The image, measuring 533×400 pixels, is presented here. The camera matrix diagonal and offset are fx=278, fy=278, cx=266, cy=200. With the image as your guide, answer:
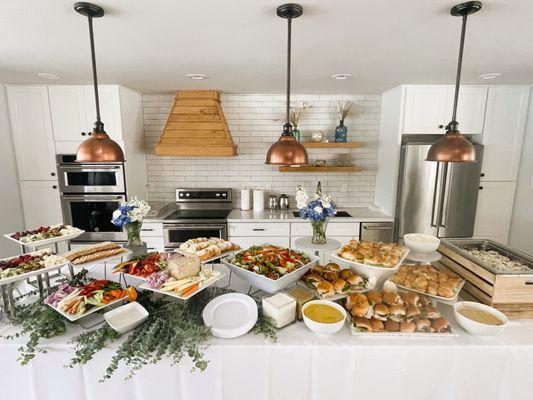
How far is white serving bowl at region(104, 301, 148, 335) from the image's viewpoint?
4.14 ft

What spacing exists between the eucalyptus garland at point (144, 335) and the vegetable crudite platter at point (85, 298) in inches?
3.1

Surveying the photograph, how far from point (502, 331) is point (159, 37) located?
99.5 inches

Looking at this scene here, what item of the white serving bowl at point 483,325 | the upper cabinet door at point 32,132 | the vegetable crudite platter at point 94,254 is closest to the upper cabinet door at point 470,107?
the white serving bowl at point 483,325

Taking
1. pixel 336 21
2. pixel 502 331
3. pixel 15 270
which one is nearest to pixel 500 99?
pixel 336 21

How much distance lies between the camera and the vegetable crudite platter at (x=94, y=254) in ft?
5.15

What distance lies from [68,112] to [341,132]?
3.28 meters

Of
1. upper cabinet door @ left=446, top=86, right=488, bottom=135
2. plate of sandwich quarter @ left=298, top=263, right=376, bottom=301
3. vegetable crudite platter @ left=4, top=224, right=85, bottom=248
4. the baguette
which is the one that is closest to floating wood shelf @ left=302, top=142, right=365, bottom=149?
upper cabinet door @ left=446, top=86, right=488, bottom=135

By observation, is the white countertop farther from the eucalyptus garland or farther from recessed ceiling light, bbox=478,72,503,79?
the eucalyptus garland

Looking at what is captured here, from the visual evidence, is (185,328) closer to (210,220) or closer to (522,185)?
(210,220)

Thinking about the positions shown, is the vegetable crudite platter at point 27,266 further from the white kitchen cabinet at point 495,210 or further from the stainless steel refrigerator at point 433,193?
the white kitchen cabinet at point 495,210

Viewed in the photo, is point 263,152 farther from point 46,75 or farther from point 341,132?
point 46,75

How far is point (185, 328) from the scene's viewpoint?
4.15 feet

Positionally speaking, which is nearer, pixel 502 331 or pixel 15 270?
pixel 502 331

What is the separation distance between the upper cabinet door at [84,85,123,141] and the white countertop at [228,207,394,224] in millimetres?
1692
